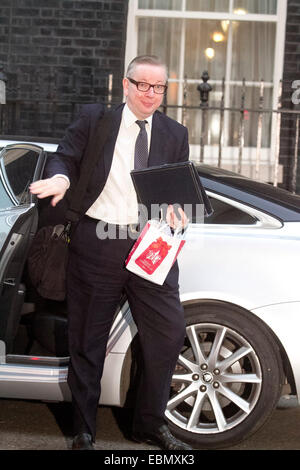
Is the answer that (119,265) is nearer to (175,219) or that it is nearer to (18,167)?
(175,219)

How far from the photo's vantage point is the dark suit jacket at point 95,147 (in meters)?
4.07

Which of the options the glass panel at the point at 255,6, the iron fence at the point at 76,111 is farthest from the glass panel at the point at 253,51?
the iron fence at the point at 76,111

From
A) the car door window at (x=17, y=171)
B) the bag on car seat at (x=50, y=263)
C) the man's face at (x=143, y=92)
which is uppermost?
the man's face at (x=143, y=92)

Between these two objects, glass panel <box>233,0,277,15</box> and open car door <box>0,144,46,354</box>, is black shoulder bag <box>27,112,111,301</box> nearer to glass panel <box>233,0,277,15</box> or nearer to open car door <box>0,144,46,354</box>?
open car door <box>0,144,46,354</box>

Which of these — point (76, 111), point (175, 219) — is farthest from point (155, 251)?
point (76, 111)

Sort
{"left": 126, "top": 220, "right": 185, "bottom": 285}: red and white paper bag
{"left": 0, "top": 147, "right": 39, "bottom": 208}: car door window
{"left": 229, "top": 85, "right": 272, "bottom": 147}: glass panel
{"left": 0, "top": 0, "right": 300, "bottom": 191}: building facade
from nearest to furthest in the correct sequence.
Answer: {"left": 126, "top": 220, "right": 185, "bottom": 285}: red and white paper bag
{"left": 0, "top": 147, "right": 39, "bottom": 208}: car door window
{"left": 0, "top": 0, "right": 300, "bottom": 191}: building facade
{"left": 229, "top": 85, "right": 272, "bottom": 147}: glass panel

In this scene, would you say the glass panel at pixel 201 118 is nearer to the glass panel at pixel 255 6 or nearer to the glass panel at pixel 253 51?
the glass panel at pixel 253 51

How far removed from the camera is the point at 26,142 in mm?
4758

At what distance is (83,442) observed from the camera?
4.14m

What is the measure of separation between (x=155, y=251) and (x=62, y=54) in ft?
18.3

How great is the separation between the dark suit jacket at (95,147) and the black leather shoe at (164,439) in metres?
1.13

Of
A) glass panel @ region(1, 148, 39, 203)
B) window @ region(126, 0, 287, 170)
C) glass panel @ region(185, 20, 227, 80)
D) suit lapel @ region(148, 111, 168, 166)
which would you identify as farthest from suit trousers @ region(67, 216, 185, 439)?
glass panel @ region(185, 20, 227, 80)

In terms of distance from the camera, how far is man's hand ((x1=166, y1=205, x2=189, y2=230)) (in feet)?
13.2

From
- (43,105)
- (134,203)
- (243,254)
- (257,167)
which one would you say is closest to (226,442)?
(243,254)
